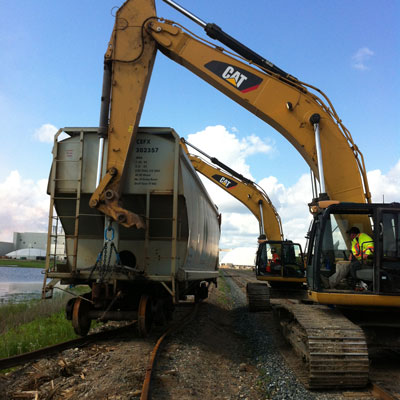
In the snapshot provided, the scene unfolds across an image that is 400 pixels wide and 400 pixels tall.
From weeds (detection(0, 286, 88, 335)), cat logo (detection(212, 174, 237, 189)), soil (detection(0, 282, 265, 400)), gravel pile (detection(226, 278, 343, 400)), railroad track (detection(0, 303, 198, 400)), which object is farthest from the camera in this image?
cat logo (detection(212, 174, 237, 189))

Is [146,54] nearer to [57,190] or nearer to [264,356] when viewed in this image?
[57,190]

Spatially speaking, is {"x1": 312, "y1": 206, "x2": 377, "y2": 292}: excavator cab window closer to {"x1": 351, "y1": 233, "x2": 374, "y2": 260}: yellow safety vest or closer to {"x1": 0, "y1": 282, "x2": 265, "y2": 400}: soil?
{"x1": 351, "y1": 233, "x2": 374, "y2": 260}: yellow safety vest

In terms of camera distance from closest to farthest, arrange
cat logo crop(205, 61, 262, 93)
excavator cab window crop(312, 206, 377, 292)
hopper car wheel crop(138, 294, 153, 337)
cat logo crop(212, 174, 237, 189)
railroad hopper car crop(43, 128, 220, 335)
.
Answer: excavator cab window crop(312, 206, 377, 292)
hopper car wheel crop(138, 294, 153, 337)
railroad hopper car crop(43, 128, 220, 335)
cat logo crop(205, 61, 262, 93)
cat logo crop(212, 174, 237, 189)

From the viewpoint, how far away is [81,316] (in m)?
7.49

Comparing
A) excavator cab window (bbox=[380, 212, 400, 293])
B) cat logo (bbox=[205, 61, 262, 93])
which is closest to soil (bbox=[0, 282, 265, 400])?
excavator cab window (bbox=[380, 212, 400, 293])

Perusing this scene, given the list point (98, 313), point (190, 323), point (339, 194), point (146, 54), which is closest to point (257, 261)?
point (190, 323)

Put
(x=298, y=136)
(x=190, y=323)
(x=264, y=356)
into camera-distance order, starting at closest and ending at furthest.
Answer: (x=264, y=356) < (x=298, y=136) < (x=190, y=323)

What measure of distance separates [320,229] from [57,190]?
5.09m

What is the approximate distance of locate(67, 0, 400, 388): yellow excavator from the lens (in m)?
5.54

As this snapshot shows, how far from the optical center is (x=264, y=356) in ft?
23.2

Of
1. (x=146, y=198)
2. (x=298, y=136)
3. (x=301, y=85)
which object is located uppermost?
(x=301, y=85)

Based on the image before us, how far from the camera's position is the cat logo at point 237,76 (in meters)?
8.59

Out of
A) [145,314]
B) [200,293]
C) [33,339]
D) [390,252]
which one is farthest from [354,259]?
[200,293]

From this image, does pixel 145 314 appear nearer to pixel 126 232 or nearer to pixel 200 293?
pixel 126 232
